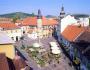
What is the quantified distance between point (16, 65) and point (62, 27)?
164 ft

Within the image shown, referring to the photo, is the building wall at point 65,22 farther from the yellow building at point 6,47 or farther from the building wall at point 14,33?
the yellow building at point 6,47

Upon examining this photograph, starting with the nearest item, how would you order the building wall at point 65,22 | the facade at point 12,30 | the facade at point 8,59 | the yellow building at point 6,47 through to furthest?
the facade at point 8,59 → the yellow building at point 6,47 → the building wall at point 65,22 → the facade at point 12,30

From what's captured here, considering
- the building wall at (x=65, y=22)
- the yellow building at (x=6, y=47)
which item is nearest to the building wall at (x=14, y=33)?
the building wall at (x=65, y=22)

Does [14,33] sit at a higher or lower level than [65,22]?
lower

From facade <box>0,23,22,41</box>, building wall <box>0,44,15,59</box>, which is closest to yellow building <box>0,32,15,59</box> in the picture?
building wall <box>0,44,15,59</box>

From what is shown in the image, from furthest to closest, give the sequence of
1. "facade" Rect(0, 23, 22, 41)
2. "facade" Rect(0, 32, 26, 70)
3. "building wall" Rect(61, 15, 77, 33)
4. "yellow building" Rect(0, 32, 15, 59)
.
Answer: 1. "facade" Rect(0, 23, 22, 41)
2. "building wall" Rect(61, 15, 77, 33)
3. "yellow building" Rect(0, 32, 15, 59)
4. "facade" Rect(0, 32, 26, 70)

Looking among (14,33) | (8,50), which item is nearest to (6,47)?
(8,50)

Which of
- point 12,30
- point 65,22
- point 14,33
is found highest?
point 65,22

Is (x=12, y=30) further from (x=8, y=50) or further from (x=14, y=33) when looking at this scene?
(x=8, y=50)

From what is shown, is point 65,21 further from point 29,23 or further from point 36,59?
point 29,23

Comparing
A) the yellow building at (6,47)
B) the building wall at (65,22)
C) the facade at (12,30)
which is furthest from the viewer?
the facade at (12,30)

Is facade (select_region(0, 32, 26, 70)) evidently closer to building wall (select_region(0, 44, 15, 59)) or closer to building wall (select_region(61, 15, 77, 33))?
building wall (select_region(0, 44, 15, 59))

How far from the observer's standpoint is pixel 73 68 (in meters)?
34.3

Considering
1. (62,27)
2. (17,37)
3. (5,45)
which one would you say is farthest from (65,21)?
(5,45)
